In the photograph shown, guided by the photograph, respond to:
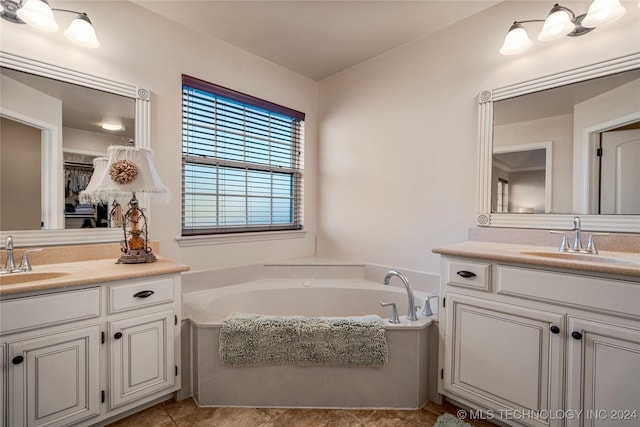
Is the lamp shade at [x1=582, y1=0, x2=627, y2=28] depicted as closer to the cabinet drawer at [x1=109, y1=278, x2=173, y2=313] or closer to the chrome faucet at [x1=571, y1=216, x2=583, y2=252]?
the chrome faucet at [x1=571, y1=216, x2=583, y2=252]

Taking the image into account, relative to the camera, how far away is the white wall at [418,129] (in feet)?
6.03

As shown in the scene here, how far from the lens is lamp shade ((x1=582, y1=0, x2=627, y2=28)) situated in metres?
1.46

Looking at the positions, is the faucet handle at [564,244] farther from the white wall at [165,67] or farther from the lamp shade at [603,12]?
the white wall at [165,67]

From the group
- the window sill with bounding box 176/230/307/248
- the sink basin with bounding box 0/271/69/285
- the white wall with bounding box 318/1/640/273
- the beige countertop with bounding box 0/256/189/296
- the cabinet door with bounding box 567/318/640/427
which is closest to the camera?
the cabinet door with bounding box 567/318/640/427

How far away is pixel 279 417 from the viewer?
62.7 inches

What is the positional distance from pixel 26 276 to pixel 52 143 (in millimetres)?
739

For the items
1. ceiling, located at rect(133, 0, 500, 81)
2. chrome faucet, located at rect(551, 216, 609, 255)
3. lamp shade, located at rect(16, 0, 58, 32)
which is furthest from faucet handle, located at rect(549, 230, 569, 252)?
lamp shade, located at rect(16, 0, 58, 32)

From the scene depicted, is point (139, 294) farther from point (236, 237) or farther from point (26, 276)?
point (236, 237)

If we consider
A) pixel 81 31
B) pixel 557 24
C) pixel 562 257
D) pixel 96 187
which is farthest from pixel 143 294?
pixel 557 24

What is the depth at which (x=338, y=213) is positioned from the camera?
115 inches

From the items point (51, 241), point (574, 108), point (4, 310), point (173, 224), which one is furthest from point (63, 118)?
point (574, 108)

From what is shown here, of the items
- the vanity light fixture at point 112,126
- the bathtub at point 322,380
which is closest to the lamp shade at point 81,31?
the vanity light fixture at point 112,126

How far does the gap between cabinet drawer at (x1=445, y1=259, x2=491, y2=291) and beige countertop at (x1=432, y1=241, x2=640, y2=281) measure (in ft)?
0.16

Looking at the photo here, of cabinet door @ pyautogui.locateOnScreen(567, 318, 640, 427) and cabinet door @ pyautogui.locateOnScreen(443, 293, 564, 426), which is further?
cabinet door @ pyautogui.locateOnScreen(443, 293, 564, 426)
